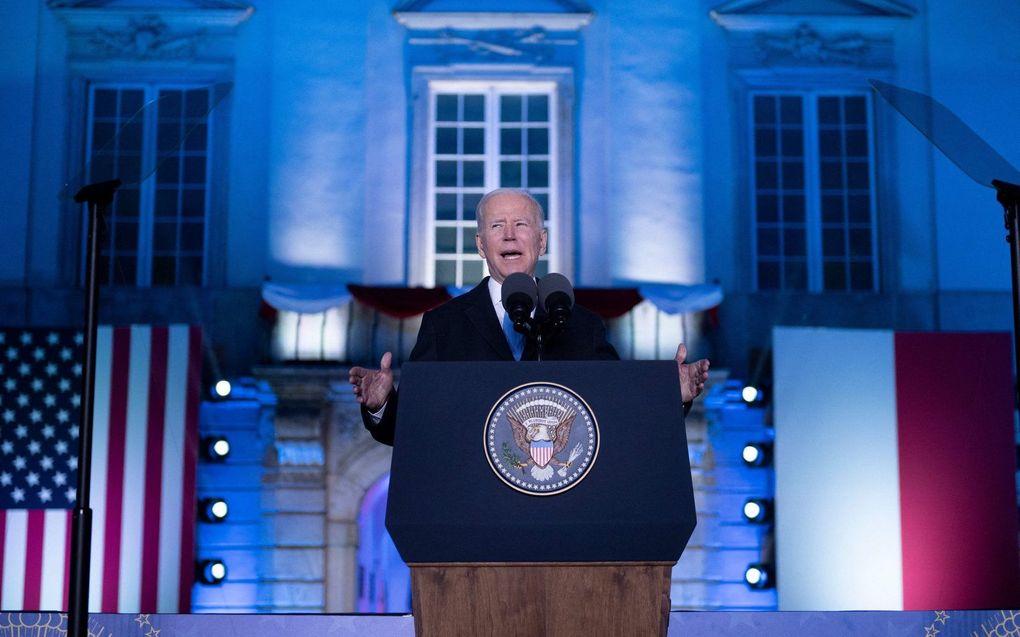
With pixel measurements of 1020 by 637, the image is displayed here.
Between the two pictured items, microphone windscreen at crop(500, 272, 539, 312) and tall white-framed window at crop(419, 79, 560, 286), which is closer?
microphone windscreen at crop(500, 272, 539, 312)

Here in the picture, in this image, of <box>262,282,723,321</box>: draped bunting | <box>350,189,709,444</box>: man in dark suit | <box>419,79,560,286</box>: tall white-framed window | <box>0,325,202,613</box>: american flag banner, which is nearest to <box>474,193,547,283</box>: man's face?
<box>350,189,709,444</box>: man in dark suit

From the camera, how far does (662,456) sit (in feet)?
7.20

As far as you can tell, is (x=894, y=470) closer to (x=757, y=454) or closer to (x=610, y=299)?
(x=757, y=454)

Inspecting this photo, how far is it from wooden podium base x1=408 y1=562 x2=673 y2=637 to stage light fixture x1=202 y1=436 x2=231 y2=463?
7.16m

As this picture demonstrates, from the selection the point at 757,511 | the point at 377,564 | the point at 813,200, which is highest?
the point at 813,200

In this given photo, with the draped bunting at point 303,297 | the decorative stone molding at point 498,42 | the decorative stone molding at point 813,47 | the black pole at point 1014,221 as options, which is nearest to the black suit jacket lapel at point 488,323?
the black pole at point 1014,221

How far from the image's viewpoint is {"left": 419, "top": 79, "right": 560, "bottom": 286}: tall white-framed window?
32.8 feet

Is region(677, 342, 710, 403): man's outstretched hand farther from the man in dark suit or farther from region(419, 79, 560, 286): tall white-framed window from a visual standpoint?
region(419, 79, 560, 286): tall white-framed window

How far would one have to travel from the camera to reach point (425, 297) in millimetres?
9031

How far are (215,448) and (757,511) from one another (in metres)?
4.20

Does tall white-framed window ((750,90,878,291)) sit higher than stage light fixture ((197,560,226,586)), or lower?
higher

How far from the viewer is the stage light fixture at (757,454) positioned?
9.27 metres

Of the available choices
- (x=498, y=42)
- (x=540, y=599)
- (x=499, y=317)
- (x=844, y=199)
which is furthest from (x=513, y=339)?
(x=844, y=199)

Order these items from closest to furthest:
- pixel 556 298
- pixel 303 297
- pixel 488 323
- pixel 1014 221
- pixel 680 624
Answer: pixel 556 298, pixel 488 323, pixel 680 624, pixel 1014 221, pixel 303 297
